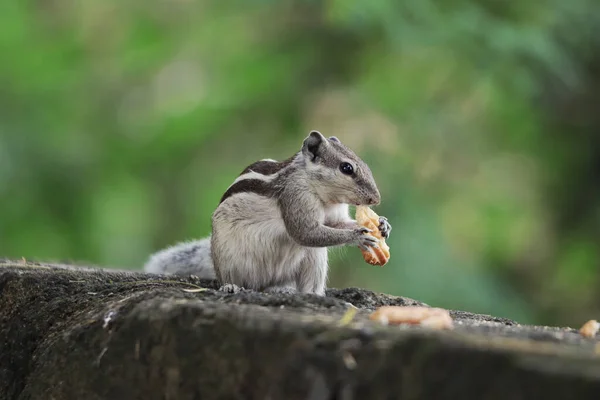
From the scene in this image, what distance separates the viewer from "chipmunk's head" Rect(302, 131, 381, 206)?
347 centimetres

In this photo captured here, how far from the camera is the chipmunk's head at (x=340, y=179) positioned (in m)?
3.47

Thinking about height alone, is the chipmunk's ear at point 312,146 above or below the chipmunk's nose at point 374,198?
above

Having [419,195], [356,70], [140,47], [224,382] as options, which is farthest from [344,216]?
[140,47]

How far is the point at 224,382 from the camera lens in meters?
1.94

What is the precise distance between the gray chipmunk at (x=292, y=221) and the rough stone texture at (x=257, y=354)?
1.93ft

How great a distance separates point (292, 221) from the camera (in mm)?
3359

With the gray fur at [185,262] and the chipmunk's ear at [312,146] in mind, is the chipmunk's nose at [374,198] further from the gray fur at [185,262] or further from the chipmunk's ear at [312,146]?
the gray fur at [185,262]

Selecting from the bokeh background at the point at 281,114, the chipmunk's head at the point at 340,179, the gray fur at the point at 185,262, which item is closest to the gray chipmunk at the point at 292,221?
the chipmunk's head at the point at 340,179

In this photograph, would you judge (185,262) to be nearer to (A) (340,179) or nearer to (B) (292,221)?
(B) (292,221)

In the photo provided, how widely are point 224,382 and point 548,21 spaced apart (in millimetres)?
6115

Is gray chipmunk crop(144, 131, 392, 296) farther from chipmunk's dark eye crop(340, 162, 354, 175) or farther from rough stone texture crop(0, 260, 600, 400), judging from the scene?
rough stone texture crop(0, 260, 600, 400)

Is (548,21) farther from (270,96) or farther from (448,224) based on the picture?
(270,96)

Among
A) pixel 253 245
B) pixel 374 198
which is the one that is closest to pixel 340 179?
pixel 374 198

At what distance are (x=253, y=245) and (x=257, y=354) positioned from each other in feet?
5.06
